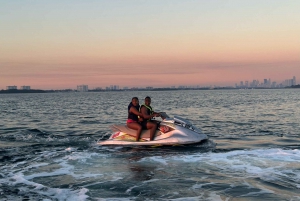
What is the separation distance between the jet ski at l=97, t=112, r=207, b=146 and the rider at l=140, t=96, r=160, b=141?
0.64 ft

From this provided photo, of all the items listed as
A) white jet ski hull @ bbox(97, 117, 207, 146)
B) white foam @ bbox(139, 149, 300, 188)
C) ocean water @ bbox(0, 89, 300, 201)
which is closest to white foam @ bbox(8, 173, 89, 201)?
ocean water @ bbox(0, 89, 300, 201)

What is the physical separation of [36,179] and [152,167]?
322 centimetres

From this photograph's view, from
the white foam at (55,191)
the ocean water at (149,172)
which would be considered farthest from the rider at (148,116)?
the white foam at (55,191)

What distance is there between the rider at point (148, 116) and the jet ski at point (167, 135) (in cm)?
19

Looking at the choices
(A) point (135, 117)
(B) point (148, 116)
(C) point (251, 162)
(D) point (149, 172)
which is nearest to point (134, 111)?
(A) point (135, 117)

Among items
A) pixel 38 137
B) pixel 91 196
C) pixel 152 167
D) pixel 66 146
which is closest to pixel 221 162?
pixel 152 167

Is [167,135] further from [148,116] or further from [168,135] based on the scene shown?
[148,116]

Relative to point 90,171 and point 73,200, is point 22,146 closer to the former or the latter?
→ point 90,171

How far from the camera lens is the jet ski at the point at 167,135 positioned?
44.0ft

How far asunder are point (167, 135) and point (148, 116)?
3.30 feet

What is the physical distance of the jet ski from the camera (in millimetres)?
13406

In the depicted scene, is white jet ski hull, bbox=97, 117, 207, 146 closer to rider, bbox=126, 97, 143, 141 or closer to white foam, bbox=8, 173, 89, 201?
rider, bbox=126, 97, 143, 141

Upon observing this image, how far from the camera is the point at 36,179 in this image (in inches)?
367

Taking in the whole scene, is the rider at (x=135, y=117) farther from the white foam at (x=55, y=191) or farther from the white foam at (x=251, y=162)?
the white foam at (x=55, y=191)
